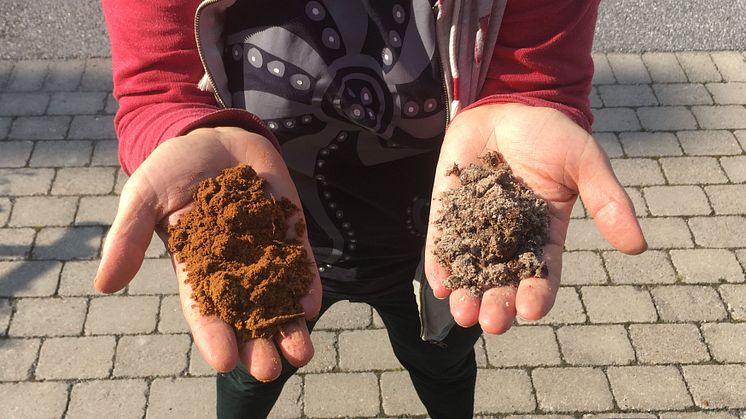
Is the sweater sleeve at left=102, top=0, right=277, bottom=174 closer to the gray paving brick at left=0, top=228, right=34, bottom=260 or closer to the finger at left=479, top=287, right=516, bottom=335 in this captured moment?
the finger at left=479, top=287, right=516, bottom=335

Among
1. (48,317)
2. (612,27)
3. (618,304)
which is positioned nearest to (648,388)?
(618,304)

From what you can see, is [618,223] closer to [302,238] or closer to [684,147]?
[302,238]

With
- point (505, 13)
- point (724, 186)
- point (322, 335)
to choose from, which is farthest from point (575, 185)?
point (724, 186)

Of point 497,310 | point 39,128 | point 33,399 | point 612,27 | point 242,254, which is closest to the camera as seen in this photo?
point 497,310

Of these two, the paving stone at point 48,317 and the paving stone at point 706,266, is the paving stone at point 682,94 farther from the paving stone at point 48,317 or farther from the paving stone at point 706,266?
the paving stone at point 48,317

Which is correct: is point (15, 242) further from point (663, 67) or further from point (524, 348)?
point (663, 67)

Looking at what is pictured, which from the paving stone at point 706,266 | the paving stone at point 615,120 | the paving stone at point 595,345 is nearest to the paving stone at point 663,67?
the paving stone at point 615,120
